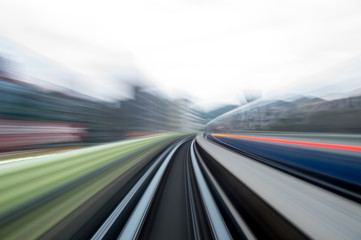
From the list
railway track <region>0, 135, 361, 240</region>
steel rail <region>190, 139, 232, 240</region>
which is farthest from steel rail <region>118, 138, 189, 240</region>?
steel rail <region>190, 139, 232, 240</region>

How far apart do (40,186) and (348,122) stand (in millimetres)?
5728

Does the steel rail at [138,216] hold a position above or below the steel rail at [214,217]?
above

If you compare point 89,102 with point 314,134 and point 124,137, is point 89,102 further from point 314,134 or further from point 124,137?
point 314,134

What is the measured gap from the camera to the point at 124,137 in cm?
937

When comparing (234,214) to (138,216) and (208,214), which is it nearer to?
(208,214)

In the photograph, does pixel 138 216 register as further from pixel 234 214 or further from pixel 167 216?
pixel 234 214

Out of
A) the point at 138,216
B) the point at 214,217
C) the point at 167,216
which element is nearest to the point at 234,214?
the point at 214,217

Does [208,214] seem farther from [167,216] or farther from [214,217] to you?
[167,216]

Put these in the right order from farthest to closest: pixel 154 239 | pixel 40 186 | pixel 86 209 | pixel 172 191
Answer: pixel 172 191
pixel 86 209
pixel 40 186
pixel 154 239

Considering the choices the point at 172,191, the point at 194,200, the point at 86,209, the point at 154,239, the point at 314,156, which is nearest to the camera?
the point at 154,239

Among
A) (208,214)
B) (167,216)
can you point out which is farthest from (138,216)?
(208,214)

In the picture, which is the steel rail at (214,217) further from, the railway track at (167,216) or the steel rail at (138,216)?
the steel rail at (138,216)

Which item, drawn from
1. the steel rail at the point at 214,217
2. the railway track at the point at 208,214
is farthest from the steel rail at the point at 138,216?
the steel rail at the point at 214,217

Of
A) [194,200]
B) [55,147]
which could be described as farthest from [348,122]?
[55,147]
